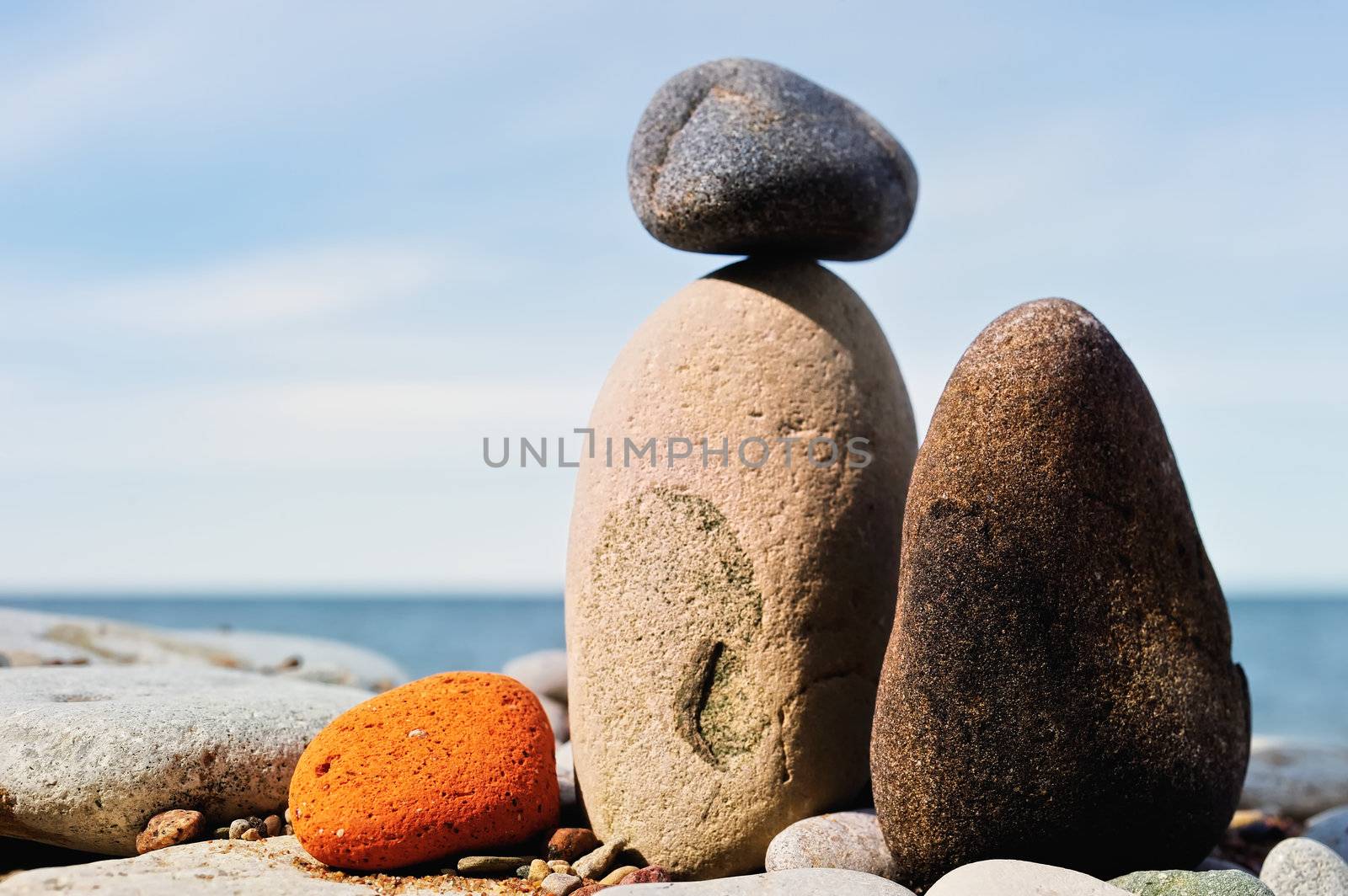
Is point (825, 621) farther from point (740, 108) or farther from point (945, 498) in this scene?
point (740, 108)

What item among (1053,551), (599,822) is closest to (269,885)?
(599,822)

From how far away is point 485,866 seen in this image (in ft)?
14.9

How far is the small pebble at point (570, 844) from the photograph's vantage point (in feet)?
15.7

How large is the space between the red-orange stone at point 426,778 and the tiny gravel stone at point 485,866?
0.09 metres

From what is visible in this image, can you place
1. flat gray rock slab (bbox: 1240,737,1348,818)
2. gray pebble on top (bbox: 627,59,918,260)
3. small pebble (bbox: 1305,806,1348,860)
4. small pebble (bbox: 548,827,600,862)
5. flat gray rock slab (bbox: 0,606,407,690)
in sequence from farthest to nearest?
flat gray rock slab (bbox: 0,606,407,690) → flat gray rock slab (bbox: 1240,737,1348,818) → small pebble (bbox: 1305,806,1348,860) → gray pebble on top (bbox: 627,59,918,260) → small pebble (bbox: 548,827,600,862)

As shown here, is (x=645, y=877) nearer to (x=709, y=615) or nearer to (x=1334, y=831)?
(x=709, y=615)

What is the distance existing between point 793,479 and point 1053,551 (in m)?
1.14

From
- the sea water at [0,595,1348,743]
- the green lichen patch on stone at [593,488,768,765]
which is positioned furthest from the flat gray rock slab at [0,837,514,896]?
the sea water at [0,595,1348,743]

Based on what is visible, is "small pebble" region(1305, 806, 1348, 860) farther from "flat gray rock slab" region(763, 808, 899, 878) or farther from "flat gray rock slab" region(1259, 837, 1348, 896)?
"flat gray rock slab" region(763, 808, 899, 878)

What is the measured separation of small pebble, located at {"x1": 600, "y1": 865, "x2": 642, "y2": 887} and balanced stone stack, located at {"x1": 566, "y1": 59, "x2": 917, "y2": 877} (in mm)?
241

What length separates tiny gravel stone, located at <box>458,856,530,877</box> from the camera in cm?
454

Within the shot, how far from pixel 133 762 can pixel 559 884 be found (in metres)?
1.97

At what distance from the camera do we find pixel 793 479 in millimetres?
4863

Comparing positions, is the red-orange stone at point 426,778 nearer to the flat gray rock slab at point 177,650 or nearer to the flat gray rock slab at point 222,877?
the flat gray rock slab at point 222,877
